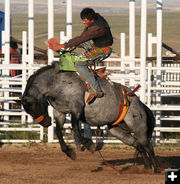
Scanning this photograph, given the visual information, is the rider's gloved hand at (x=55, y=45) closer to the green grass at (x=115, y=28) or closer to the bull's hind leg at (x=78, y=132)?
the bull's hind leg at (x=78, y=132)

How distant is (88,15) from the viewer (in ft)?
27.4

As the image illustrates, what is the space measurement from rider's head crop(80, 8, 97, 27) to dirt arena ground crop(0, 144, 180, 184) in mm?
2405

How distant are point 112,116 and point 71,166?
1.40 meters

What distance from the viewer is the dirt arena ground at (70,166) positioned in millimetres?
8094

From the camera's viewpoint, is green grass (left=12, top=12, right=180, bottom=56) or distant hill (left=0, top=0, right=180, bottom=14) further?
distant hill (left=0, top=0, right=180, bottom=14)

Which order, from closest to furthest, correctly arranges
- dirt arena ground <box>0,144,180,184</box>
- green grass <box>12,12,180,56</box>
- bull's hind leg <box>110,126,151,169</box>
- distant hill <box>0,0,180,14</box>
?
dirt arena ground <box>0,144,180,184</box>
bull's hind leg <box>110,126,151,169</box>
green grass <box>12,12,180,56</box>
distant hill <box>0,0,180,14</box>

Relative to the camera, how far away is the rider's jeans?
833cm

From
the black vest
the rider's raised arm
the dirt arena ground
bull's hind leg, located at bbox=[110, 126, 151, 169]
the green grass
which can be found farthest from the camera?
the green grass

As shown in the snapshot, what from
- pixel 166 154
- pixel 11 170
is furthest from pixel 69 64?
pixel 166 154

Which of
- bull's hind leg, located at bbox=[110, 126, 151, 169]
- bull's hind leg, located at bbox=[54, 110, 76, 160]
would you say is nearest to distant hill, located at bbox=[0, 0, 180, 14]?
bull's hind leg, located at bbox=[110, 126, 151, 169]

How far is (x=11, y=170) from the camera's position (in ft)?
29.7

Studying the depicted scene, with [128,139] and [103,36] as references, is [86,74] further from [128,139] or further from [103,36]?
[128,139]

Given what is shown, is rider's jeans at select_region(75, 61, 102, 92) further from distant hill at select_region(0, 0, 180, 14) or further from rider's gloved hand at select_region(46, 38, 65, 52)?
distant hill at select_region(0, 0, 180, 14)

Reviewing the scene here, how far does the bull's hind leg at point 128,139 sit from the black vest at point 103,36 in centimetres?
147
